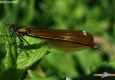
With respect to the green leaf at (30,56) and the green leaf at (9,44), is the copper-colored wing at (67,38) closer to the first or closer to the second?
the green leaf at (30,56)

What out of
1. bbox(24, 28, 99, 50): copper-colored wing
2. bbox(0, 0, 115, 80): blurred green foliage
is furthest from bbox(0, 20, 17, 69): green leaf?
bbox(0, 0, 115, 80): blurred green foliage

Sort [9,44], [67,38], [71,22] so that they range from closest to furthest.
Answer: [9,44] < [67,38] < [71,22]

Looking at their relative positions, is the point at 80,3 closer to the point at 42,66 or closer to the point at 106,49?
the point at 106,49

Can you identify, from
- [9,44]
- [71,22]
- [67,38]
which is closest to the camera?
[9,44]

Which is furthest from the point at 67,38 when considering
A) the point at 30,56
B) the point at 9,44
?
the point at 9,44

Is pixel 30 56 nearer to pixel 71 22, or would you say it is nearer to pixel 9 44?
pixel 9 44

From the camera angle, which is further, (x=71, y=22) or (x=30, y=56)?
(x=71, y=22)

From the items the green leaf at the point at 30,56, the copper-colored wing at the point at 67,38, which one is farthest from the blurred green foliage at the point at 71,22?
the green leaf at the point at 30,56

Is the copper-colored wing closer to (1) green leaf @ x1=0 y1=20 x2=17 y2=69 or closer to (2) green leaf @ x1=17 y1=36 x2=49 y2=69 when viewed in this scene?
(2) green leaf @ x1=17 y1=36 x2=49 y2=69

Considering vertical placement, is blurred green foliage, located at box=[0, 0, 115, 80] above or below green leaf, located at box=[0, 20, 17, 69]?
below

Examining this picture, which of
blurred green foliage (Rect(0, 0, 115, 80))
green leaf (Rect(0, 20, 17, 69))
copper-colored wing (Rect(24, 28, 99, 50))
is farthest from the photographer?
blurred green foliage (Rect(0, 0, 115, 80))

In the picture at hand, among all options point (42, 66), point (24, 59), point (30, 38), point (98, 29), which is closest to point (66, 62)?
point (42, 66)
